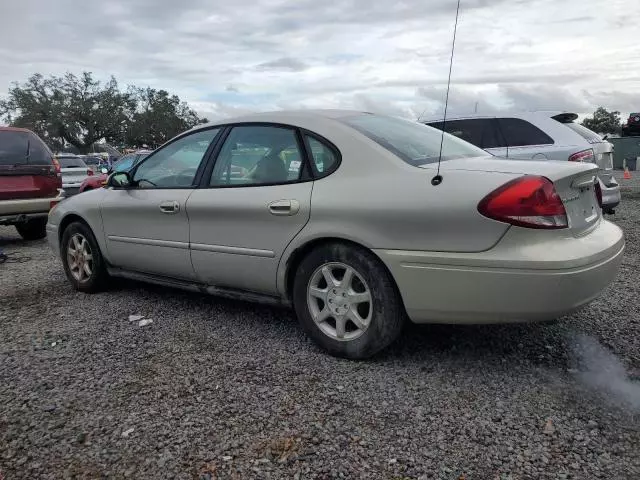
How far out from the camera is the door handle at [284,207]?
11.4 feet

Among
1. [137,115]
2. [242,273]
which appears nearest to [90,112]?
[137,115]

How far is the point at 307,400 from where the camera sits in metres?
2.91

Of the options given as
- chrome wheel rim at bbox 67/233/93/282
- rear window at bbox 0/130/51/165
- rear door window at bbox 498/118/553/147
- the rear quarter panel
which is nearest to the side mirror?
chrome wheel rim at bbox 67/233/93/282

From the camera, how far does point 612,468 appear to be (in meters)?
Result: 2.25

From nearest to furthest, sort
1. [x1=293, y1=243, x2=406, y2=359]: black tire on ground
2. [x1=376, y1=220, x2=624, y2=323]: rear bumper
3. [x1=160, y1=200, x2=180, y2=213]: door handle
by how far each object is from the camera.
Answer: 1. [x1=376, y1=220, x2=624, y2=323]: rear bumper
2. [x1=293, y1=243, x2=406, y2=359]: black tire on ground
3. [x1=160, y1=200, x2=180, y2=213]: door handle

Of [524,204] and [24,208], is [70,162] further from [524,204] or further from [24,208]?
[524,204]

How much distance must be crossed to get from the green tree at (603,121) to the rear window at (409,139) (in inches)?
2508

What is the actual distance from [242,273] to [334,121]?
1.18 metres

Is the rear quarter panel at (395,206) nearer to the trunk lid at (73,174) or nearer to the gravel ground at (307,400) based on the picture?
the gravel ground at (307,400)

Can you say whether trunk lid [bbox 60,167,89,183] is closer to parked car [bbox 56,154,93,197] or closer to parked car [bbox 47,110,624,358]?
parked car [bbox 56,154,93,197]

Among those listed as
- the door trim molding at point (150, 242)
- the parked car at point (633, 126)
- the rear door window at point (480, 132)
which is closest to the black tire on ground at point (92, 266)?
the door trim molding at point (150, 242)

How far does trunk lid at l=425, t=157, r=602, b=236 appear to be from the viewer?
9.68ft

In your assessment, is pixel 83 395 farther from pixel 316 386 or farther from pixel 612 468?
pixel 612 468

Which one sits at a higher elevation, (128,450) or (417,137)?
(417,137)
